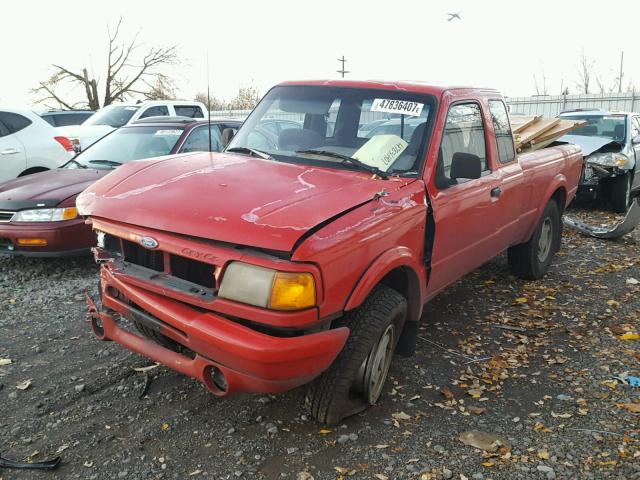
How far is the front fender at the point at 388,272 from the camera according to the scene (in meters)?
2.88

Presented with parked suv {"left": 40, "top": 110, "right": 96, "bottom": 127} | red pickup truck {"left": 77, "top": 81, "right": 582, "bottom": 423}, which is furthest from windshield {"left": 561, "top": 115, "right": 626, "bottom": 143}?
parked suv {"left": 40, "top": 110, "right": 96, "bottom": 127}

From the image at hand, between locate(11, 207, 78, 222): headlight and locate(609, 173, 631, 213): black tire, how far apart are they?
8.77 meters

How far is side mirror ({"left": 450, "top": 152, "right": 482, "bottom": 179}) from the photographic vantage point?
141 inches

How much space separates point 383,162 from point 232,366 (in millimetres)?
1679

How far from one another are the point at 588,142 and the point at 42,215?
917 centimetres

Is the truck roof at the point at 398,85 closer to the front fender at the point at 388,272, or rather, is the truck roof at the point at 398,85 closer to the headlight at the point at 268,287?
the front fender at the point at 388,272

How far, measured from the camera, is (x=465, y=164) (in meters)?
3.58

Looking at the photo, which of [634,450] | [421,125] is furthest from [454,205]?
[634,450]

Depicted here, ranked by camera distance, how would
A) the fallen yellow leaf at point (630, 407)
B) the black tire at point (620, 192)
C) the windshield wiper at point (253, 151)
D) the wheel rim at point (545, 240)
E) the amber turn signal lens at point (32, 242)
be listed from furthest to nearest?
1. the black tire at point (620, 192)
2. the wheel rim at point (545, 240)
3. the amber turn signal lens at point (32, 242)
4. the windshield wiper at point (253, 151)
5. the fallen yellow leaf at point (630, 407)

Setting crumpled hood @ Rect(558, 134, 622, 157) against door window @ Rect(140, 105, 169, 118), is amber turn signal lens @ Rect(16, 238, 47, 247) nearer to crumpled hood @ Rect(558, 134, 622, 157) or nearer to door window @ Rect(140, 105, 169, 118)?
crumpled hood @ Rect(558, 134, 622, 157)

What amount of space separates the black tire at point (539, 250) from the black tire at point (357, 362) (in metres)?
3.07

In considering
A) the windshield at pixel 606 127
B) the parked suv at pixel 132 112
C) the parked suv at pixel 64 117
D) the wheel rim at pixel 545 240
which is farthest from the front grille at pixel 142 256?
the parked suv at pixel 64 117

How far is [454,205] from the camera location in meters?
3.88

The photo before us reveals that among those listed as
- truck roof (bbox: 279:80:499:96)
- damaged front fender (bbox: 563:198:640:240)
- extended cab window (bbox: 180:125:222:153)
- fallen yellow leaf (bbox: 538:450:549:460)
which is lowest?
fallen yellow leaf (bbox: 538:450:549:460)
